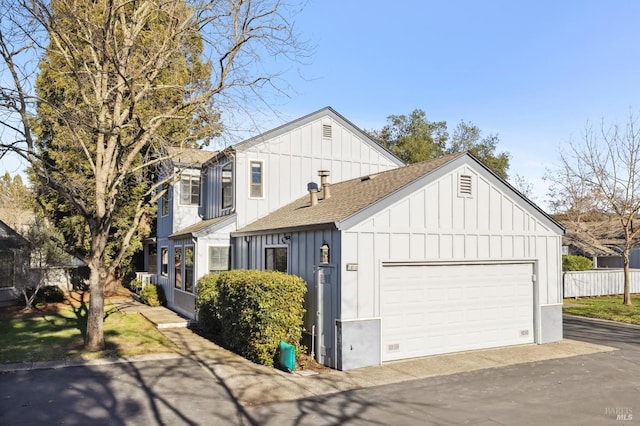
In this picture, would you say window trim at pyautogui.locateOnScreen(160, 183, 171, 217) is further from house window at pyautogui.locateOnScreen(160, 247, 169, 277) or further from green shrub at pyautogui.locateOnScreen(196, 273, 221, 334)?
green shrub at pyautogui.locateOnScreen(196, 273, 221, 334)

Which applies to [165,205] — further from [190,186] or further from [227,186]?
[227,186]

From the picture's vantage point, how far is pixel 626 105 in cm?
2205

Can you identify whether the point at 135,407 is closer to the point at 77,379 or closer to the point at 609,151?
the point at 77,379

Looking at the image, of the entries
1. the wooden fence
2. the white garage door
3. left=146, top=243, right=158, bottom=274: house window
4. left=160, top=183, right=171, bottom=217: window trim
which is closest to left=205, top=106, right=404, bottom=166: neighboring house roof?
left=160, top=183, right=171, bottom=217: window trim

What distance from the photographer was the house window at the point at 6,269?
22.0m

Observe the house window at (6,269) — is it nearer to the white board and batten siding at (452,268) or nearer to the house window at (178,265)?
the house window at (178,265)

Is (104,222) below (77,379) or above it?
above

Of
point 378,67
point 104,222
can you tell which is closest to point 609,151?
point 378,67

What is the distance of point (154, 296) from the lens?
2033 cm

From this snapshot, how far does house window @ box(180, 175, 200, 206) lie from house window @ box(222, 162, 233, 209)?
2837 mm

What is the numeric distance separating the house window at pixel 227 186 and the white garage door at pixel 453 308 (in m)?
8.08

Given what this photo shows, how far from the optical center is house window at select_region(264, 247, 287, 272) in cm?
1271

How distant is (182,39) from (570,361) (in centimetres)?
1284

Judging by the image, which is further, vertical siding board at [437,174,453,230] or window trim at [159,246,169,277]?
window trim at [159,246,169,277]
